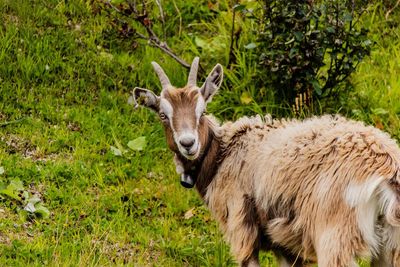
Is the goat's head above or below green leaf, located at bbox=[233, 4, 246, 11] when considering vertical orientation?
below

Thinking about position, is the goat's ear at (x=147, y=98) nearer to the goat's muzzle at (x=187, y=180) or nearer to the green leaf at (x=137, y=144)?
the goat's muzzle at (x=187, y=180)

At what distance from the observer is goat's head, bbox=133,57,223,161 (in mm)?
6516

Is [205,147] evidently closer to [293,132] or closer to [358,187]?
[293,132]

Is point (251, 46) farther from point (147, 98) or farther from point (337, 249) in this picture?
point (337, 249)

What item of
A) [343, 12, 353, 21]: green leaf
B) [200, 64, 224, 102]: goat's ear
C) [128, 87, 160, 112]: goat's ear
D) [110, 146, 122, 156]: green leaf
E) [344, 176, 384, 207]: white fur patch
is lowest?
[110, 146, 122, 156]: green leaf

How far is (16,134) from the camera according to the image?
8.62 meters

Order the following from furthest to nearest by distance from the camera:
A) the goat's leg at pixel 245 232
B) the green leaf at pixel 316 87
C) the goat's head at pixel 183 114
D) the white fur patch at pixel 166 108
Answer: the green leaf at pixel 316 87, the white fur patch at pixel 166 108, the goat's head at pixel 183 114, the goat's leg at pixel 245 232

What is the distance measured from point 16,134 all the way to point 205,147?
259cm

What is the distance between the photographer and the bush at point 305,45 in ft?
27.8

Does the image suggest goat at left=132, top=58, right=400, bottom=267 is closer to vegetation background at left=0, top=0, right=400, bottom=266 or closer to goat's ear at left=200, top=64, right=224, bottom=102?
goat's ear at left=200, top=64, right=224, bottom=102

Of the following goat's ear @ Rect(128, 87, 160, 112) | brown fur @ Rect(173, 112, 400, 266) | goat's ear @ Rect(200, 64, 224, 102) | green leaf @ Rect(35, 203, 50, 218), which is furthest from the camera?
green leaf @ Rect(35, 203, 50, 218)

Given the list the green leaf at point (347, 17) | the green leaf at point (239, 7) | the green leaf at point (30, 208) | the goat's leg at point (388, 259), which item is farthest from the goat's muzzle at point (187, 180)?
the green leaf at point (347, 17)

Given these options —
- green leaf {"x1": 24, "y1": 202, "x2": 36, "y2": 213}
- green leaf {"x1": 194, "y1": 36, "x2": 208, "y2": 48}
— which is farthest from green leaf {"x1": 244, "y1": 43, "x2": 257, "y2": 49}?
green leaf {"x1": 24, "y1": 202, "x2": 36, "y2": 213}

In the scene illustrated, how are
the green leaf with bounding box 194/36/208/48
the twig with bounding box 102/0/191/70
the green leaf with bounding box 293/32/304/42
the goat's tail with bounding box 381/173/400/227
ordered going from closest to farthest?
the goat's tail with bounding box 381/173/400/227
the green leaf with bounding box 293/32/304/42
the twig with bounding box 102/0/191/70
the green leaf with bounding box 194/36/208/48
